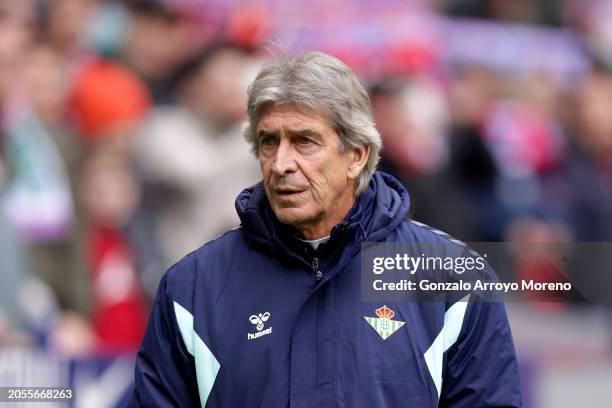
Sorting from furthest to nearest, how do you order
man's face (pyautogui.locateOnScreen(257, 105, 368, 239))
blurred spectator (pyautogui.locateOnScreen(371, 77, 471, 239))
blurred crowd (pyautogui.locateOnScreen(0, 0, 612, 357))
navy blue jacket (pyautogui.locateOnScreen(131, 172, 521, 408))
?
1. blurred spectator (pyautogui.locateOnScreen(371, 77, 471, 239))
2. blurred crowd (pyautogui.locateOnScreen(0, 0, 612, 357))
3. man's face (pyautogui.locateOnScreen(257, 105, 368, 239))
4. navy blue jacket (pyautogui.locateOnScreen(131, 172, 521, 408))

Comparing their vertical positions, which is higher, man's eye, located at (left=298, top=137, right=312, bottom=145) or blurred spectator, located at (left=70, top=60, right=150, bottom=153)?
blurred spectator, located at (left=70, top=60, right=150, bottom=153)

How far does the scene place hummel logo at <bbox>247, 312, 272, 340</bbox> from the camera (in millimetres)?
3664

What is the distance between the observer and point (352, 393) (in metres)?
3.57

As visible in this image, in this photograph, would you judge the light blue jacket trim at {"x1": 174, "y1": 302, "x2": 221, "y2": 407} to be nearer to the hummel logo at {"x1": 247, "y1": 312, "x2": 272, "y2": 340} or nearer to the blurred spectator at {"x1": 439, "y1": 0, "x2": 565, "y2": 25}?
the hummel logo at {"x1": 247, "y1": 312, "x2": 272, "y2": 340}

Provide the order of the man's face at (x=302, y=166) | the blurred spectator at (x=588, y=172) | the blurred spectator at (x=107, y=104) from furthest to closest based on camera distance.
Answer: the blurred spectator at (x=588, y=172) < the blurred spectator at (x=107, y=104) < the man's face at (x=302, y=166)

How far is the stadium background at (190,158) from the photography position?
690 centimetres

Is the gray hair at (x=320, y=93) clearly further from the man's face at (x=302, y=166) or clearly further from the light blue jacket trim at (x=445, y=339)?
the light blue jacket trim at (x=445, y=339)

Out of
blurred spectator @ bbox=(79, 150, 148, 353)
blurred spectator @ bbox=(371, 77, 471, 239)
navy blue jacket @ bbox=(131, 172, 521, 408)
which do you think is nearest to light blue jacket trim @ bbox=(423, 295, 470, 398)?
navy blue jacket @ bbox=(131, 172, 521, 408)

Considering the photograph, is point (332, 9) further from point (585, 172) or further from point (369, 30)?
point (585, 172)

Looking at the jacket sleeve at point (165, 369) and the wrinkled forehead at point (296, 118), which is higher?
the wrinkled forehead at point (296, 118)

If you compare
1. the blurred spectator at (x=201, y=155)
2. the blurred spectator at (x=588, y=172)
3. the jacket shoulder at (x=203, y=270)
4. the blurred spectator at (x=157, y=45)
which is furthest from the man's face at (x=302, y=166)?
the blurred spectator at (x=588, y=172)

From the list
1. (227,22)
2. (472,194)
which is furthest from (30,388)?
(472,194)

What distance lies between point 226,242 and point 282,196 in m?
0.26

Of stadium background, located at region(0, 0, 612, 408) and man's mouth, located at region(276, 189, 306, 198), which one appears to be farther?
stadium background, located at region(0, 0, 612, 408)
